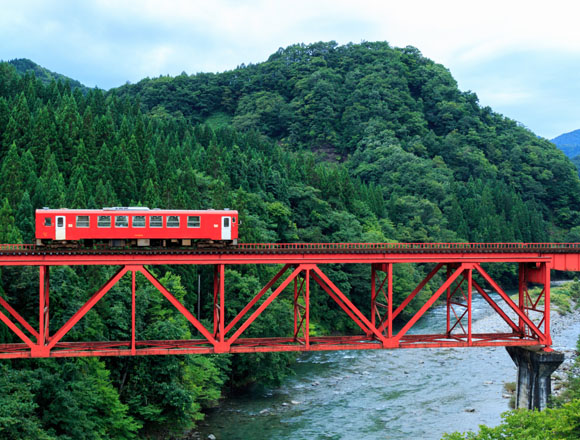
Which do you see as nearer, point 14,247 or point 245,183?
point 14,247

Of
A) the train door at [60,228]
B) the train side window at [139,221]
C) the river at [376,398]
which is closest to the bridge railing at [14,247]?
the train door at [60,228]

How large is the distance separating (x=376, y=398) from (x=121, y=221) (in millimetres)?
24709

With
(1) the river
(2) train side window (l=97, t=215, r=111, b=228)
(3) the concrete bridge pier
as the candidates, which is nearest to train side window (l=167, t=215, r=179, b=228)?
(2) train side window (l=97, t=215, r=111, b=228)

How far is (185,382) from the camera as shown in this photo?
42.3 m

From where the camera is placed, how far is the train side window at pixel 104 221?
113ft

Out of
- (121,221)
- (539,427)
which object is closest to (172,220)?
(121,221)

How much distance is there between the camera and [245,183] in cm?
8150

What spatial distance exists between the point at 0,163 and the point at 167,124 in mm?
44757

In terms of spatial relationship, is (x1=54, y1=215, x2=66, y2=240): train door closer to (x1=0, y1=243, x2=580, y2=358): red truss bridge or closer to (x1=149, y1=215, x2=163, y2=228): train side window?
(x1=0, y1=243, x2=580, y2=358): red truss bridge

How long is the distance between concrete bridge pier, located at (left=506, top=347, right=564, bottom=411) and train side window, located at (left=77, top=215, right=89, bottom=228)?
2486 centimetres

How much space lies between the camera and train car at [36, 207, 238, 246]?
112ft

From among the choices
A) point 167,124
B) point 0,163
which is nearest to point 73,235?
A: point 0,163

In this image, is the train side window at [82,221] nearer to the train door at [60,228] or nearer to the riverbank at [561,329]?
the train door at [60,228]

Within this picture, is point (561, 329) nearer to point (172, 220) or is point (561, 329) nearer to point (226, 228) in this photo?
point (226, 228)
